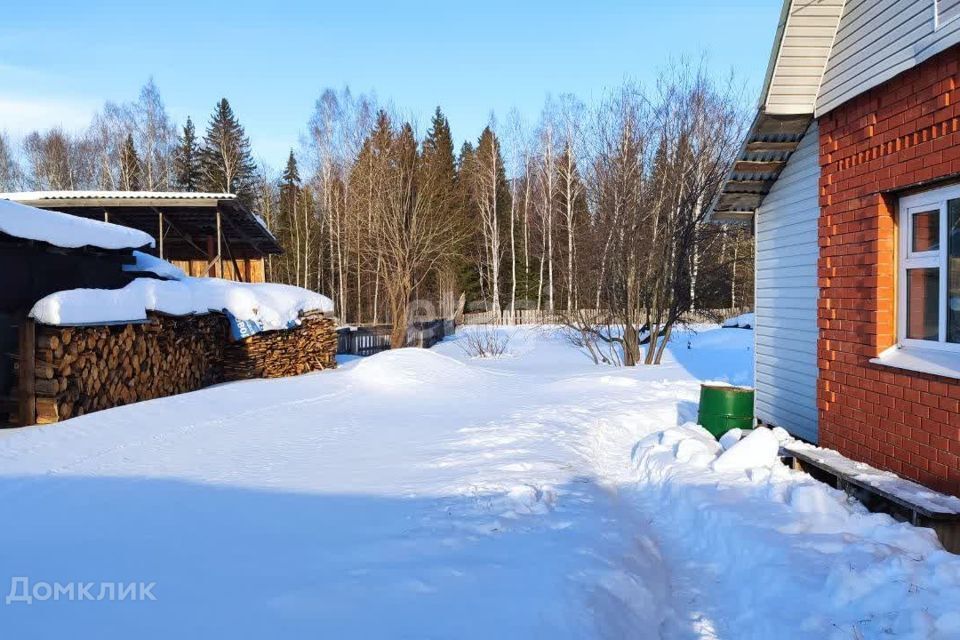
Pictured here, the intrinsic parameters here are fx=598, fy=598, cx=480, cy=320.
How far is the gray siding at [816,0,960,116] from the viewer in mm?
4523

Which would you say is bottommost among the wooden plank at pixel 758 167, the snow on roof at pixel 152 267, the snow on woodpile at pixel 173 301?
the snow on woodpile at pixel 173 301

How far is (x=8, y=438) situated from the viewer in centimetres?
683

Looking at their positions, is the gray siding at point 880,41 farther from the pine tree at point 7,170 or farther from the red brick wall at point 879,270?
the pine tree at point 7,170

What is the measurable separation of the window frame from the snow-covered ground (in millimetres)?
1533

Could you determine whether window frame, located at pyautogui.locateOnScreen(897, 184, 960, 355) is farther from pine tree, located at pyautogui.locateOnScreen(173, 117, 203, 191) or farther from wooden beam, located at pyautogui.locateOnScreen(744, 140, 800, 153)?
pine tree, located at pyautogui.locateOnScreen(173, 117, 203, 191)

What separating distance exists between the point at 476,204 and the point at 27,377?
36.9 metres

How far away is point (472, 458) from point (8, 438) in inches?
209

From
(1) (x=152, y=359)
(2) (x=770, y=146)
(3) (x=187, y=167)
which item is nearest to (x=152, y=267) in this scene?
(1) (x=152, y=359)

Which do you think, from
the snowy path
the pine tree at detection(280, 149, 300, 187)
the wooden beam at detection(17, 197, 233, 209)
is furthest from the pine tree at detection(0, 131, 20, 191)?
the snowy path

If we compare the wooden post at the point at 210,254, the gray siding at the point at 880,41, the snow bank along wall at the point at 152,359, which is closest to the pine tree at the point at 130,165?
the wooden post at the point at 210,254

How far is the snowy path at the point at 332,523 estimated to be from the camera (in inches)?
127

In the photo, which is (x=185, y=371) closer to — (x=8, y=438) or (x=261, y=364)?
(x=261, y=364)

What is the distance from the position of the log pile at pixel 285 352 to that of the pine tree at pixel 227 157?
26.5 meters

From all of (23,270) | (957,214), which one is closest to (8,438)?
(23,270)
